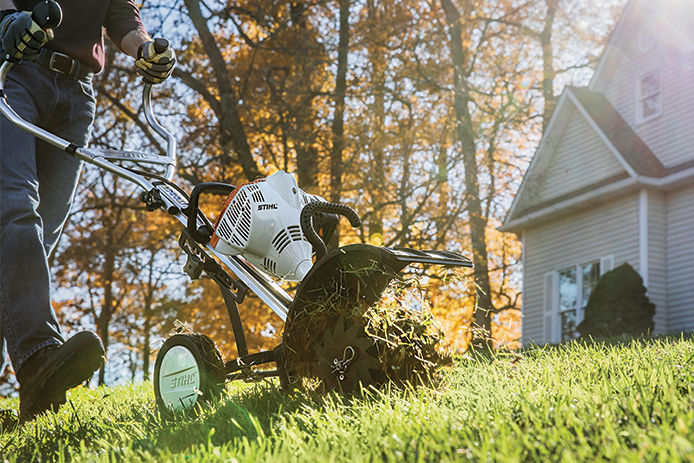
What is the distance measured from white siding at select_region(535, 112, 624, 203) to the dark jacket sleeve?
41.0 feet

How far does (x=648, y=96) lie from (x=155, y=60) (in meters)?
13.9

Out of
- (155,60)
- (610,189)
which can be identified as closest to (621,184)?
(610,189)

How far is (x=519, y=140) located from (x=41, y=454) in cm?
2003

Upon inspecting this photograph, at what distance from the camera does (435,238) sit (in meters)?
14.7

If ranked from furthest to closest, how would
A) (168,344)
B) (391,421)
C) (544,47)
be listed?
(544,47)
(168,344)
(391,421)

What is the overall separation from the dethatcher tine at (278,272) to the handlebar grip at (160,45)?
51 centimetres

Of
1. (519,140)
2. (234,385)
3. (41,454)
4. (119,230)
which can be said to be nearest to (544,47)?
(519,140)

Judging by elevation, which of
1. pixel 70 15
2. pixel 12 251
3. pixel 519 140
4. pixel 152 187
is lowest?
pixel 12 251

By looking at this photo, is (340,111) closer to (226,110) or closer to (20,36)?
(226,110)

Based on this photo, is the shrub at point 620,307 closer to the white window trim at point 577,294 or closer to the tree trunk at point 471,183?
the white window trim at point 577,294

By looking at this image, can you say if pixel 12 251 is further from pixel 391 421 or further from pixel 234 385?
pixel 391 421

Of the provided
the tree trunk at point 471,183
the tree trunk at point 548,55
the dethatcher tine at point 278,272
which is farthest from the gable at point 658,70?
the dethatcher tine at point 278,272

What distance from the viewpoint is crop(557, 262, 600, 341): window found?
50.5 feet

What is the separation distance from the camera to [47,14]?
3.06m
